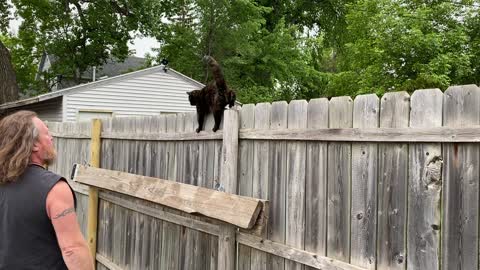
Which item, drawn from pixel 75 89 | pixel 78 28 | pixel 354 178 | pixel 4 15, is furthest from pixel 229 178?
pixel 78 28

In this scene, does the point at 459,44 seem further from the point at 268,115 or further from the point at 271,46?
the point at 268,115

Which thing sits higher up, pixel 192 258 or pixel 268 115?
pixel 268 115

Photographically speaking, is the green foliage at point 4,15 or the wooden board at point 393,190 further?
the green foliage at point 4,15

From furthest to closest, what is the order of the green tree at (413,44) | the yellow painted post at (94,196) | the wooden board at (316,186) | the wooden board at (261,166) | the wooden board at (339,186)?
the green tree at (413,44), the yellow painted post at (94,196), the wooden board at (261,166), the wooden board at (316,186), the wooden board at (339,186)

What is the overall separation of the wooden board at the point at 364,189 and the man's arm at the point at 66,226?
139 centimetres

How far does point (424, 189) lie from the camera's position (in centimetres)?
212

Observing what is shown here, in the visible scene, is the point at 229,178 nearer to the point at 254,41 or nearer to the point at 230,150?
the point at 230,150

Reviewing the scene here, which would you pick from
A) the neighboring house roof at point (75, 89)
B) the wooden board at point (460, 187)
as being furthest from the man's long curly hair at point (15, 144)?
the neighboring house roof at point (75, 89)

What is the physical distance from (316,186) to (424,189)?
72cm

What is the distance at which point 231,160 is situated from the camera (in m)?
3.37

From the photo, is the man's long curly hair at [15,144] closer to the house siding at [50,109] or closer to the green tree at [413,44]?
the green tree at [413,44]

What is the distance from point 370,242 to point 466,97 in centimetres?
87

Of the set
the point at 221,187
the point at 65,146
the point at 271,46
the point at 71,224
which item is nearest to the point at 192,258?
the point at 221,187

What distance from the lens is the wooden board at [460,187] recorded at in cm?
192
